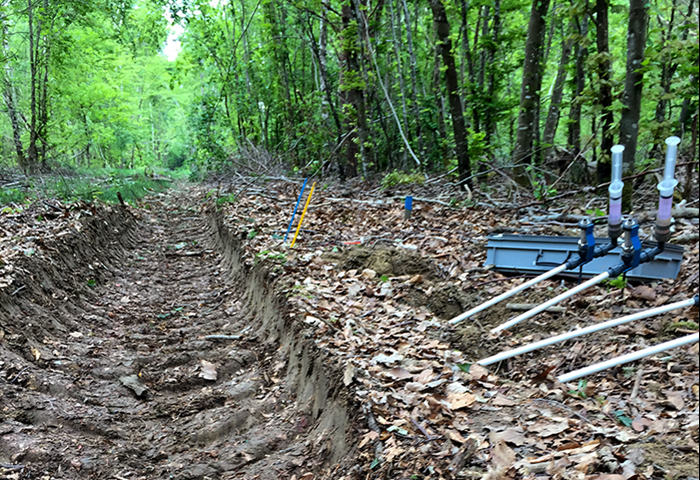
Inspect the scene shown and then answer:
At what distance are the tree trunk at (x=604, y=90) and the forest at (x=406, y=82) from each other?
0.09 ft

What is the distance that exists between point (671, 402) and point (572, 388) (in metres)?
0.65

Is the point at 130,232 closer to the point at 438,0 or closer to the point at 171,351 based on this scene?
the point at 171,351

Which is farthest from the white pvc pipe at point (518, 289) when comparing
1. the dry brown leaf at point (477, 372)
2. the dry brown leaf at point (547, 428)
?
the dry brown leaf at point (547, 428)

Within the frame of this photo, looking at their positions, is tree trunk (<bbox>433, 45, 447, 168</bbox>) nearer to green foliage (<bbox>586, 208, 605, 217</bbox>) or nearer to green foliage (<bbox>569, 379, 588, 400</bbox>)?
green foliage (<bbox>586, 208, 605, 217</bbox>)

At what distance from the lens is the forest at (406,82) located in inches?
296

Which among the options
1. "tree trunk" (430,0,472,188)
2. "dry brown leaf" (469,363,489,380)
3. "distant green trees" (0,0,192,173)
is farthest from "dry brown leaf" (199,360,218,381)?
"distant green trees" (0,0,192,173)

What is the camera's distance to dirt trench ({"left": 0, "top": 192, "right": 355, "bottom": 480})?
3.72 metres

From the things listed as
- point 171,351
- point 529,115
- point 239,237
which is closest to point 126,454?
point 171,351

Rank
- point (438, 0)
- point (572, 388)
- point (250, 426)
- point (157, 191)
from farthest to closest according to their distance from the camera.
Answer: point (157, 191), point (438, 0), point (250, 426), point (572, 388)

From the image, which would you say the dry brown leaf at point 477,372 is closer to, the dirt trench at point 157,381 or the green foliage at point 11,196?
the dirt trench at point 157,381

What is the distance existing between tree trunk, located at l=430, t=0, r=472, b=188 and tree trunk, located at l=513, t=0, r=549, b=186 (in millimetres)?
1020

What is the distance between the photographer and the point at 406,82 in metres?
17.2

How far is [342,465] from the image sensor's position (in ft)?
10.9

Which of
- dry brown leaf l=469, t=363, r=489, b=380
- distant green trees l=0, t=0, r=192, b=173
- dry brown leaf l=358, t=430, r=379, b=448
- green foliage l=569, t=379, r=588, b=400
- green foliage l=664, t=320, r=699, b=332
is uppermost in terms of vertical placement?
distant green trees l=0, t=0, r=192, b=173
